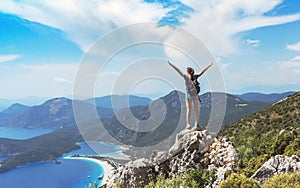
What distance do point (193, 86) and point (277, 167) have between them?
12.0 feet

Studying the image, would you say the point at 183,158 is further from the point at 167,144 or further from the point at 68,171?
the point at 68,171

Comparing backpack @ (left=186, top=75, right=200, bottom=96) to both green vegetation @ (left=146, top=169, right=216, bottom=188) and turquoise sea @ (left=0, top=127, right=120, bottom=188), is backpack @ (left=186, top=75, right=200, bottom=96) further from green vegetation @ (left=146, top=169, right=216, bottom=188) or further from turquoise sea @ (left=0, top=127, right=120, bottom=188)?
turquoise sea @ (left=0, top=127, right=120, bottom=188)

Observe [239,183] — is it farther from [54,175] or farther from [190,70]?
[54,175]

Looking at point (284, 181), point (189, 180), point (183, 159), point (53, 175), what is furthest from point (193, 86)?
point (53, 175)

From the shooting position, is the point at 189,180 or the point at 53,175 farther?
the point at 53,175

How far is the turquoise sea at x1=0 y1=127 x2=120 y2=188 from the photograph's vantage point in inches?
3748

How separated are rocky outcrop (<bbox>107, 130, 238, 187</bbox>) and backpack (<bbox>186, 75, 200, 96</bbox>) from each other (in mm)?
1745

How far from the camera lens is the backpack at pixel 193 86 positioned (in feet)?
32.9

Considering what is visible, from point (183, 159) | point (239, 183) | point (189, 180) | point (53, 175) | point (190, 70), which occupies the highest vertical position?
point (190, 70)

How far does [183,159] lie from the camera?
10.8m

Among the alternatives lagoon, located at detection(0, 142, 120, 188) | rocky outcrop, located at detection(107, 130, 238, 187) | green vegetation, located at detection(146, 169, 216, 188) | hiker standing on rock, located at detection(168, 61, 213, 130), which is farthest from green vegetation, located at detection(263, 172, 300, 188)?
lagoon, located at detection(0, 142, 120, 188)

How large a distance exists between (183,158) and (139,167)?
64.8 inches

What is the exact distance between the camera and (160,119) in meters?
12.3

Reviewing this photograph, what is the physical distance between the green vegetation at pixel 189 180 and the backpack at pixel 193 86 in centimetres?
266
